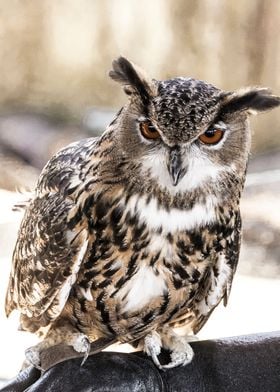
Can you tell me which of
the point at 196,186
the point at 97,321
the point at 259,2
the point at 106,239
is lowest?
the point at 97,321

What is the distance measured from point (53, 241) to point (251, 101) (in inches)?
15.2

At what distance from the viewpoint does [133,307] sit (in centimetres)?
126

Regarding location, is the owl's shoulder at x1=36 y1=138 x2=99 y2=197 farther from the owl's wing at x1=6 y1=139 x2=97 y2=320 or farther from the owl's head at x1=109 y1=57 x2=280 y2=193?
the owl's head at x1=109 y1=57 x2=280 y2=193

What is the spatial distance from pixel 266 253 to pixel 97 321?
149 centimetres

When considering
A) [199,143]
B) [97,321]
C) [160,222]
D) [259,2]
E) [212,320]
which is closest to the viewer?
[199,143]

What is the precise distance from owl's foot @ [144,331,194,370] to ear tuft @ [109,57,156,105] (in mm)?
423

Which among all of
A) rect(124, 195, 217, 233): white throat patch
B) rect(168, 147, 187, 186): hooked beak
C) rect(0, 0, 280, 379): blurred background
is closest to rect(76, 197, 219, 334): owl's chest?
rect(124, 195, 217, 233): white throat patch

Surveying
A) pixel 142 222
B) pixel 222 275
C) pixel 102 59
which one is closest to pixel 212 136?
pixel 142 222

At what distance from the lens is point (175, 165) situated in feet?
3.44

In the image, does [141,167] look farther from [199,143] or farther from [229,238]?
[229,238]

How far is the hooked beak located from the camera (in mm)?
1049

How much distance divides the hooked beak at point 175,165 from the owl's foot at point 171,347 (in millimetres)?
319

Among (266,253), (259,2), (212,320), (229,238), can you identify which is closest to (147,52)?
(259,2)

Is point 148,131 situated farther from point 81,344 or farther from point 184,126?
point 81,344
